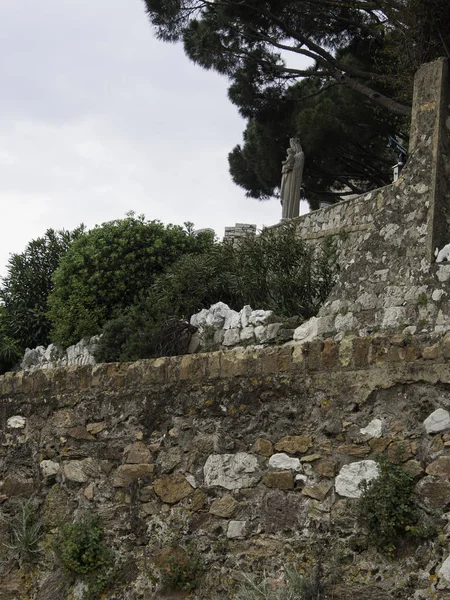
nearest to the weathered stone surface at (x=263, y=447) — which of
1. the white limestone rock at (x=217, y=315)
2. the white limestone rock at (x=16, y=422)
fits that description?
the white limestone rock at (x=16, y=422)

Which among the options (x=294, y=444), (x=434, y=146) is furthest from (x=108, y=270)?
(x=294, y=444)

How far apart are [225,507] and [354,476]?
37.7 inches

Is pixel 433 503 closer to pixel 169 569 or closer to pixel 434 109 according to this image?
pixel 169 569

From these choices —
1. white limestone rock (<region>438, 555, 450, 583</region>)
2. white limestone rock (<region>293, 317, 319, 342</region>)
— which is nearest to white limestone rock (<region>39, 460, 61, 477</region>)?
white limestone rock (<region>438, 555, 450, 583</region>)

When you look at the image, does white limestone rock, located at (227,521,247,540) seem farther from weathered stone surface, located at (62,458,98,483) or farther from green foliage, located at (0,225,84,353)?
green foliage, located at (0,225,84,353)

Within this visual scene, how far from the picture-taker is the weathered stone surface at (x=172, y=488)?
5940 millimetres

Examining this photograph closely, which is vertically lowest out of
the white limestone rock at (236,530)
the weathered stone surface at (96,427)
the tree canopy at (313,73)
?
the white limestone rock at (236,530)

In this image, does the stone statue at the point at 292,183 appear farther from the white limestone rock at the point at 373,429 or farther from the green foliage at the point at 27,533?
the white limestone rock at the point at 373,429

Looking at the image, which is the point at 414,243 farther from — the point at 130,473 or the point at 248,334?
the point at 130,473

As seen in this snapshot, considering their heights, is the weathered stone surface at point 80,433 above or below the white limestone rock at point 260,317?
below

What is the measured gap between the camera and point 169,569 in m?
5.71

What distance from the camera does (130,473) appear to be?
633cm

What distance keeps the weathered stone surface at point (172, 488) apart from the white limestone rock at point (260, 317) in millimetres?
6933

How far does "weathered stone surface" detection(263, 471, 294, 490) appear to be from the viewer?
536cm
